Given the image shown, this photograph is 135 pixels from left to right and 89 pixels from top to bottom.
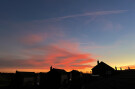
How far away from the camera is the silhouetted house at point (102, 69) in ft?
208

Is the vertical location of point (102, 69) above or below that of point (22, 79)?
above

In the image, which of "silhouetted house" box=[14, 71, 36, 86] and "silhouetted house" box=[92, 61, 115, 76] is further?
"silhouetted house" box=[92, 61, 115, 76]

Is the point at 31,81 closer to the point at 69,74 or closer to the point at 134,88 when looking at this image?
the point at 69,74

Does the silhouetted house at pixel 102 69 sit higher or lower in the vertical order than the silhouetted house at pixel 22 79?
higher

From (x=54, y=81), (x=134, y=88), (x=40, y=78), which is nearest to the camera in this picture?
(x=134, y=88)

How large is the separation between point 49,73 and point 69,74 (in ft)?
43.3

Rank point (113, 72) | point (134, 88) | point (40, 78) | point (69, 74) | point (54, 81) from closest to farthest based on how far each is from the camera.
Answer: point (134, 88) → point (54, 81) → point (40, 78) → point (69, 74) → point (113, 72)

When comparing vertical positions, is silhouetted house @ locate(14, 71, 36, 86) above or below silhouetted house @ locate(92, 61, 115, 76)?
below

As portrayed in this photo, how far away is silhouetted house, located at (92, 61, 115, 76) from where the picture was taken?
63306 mm

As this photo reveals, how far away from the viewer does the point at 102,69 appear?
65.5 meters

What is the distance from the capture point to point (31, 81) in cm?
5391

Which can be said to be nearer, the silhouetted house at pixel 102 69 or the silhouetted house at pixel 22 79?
the silhouetted house at pixel 22 79

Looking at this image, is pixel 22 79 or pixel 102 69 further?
pixel 102 69

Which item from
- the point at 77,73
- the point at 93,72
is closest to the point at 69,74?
the point at 77,73
